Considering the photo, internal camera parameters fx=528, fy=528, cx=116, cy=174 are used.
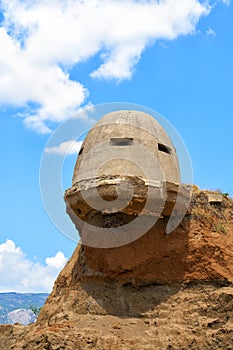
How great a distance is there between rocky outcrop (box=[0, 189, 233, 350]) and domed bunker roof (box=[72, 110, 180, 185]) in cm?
138

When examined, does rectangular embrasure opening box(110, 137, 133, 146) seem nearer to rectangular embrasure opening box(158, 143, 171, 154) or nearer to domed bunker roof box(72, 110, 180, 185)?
domed bunker roof box(72, 110, 180, 185)

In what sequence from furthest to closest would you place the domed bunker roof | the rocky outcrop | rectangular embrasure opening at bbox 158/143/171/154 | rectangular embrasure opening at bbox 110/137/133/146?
rectangular embrasure opening at bbox 158/143/171/154
rectangular embrasure opening at bbox 110/137/133/146
the domed bunker roof
the rocky outcrop

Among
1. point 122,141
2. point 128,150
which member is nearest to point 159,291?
point 128,150

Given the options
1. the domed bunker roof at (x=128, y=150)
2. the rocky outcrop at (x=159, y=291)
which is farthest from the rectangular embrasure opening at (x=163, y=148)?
the rocky outcrop at (x=159, y=291)

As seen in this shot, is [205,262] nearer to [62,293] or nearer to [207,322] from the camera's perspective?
[207,322]

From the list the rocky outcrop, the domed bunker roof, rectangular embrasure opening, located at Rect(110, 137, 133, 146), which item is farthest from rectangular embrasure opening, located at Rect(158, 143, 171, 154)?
the rocky outcrop

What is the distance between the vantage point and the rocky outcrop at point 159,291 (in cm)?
1251

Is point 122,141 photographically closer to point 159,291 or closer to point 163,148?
point 163,148

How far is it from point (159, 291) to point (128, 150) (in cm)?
388

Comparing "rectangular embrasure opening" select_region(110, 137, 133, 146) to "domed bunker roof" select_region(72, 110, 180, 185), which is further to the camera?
"rectangular embrasure opening" select_region(110, 137, 133, 146)

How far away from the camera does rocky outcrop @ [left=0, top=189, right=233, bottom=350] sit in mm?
12508

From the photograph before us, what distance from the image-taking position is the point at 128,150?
14.4m

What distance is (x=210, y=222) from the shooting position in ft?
48.9

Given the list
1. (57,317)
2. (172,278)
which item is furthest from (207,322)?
(57,317)
